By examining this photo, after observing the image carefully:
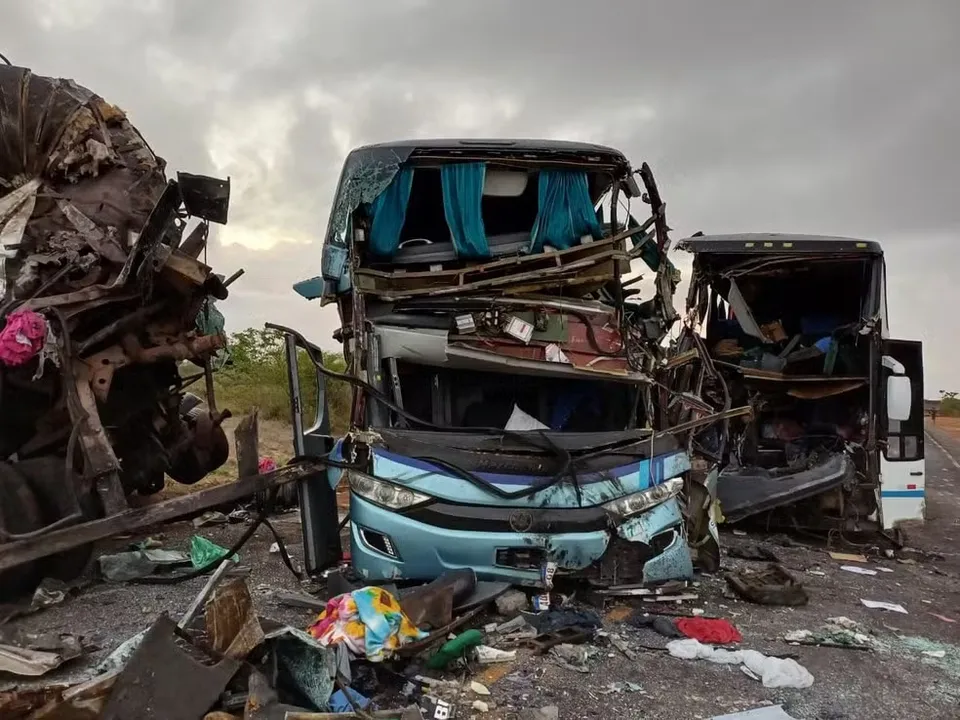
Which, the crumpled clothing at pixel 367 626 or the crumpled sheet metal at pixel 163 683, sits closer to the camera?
the crumpled sheet metal at pixel 163 683

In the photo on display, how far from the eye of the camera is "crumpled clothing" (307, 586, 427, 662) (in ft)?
12.2

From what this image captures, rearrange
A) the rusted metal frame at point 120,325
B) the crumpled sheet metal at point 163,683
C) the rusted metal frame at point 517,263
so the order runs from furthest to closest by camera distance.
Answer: the rusted metal frame at point 517,263, the rusted metal frame at point 120,325, the crumpled sheet metal at point 163,683

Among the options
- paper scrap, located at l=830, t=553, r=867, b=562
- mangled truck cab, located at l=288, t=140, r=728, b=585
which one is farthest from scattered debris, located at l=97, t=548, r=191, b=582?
paper scrap, located at l=830, t=553, r=867, b=562

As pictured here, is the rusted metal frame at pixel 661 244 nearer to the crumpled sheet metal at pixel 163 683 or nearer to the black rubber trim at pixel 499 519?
the black rubber trim at pixel 499 519

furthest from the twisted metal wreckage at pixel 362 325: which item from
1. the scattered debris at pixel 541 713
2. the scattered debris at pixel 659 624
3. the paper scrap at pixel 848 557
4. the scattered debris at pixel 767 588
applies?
the paper scrap at pixel 848 557

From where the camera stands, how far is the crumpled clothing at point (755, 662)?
389 centimetres

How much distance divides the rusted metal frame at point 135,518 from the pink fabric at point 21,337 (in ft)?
3.71

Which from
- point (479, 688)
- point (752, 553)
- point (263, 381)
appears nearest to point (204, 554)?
point (479, 688)

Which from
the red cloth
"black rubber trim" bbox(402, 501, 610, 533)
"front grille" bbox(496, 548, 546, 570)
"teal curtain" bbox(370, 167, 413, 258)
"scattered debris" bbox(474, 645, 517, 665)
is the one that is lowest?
the red cloth

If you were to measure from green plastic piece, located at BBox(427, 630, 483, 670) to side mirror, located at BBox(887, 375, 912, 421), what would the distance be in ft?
17.1

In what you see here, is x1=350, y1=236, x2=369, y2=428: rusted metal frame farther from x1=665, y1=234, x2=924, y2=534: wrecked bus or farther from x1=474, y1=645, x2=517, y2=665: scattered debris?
x1=665, y1=234, x2=924, y2=534: wrecked bus

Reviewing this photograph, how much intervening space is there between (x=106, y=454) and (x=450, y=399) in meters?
2.35

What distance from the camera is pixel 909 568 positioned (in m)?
6.85

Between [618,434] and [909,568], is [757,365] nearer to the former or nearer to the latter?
[909,568]
